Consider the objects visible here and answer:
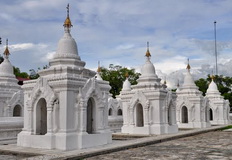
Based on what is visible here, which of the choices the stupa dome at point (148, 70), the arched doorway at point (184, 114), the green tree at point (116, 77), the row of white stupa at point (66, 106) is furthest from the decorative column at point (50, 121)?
the green tree at point (116, 77)

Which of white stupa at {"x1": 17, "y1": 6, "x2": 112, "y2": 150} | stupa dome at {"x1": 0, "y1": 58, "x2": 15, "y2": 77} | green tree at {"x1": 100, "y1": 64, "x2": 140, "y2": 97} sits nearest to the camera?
white stupa at {"x1": 17, "y1": 6, "x2": 112, "y2": 150}

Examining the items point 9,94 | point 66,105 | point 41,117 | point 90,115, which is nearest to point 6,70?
point 9,94

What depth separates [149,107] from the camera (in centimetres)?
2164

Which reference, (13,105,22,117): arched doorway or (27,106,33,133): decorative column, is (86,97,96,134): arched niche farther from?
(13,105,22,117): arched doorway

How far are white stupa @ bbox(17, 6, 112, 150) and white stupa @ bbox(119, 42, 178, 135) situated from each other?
20.9 feet

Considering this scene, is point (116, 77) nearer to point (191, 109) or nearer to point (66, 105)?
point (191, 109)

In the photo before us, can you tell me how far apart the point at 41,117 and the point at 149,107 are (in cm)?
889

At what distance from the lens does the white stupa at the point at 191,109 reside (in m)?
29.5

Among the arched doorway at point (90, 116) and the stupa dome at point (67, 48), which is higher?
the stupa dome at point (67, 48)

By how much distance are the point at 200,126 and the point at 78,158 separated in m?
20.5

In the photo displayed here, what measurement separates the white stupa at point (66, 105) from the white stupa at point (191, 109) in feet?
51.9

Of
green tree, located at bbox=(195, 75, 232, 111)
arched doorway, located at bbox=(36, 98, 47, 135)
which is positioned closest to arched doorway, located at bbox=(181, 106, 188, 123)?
arched doorway, located at bbox=(36, 98, 47, 135)

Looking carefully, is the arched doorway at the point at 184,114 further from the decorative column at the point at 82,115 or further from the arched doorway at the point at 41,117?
the decorative column at the point at 82,115

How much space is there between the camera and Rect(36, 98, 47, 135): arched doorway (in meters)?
14.8
